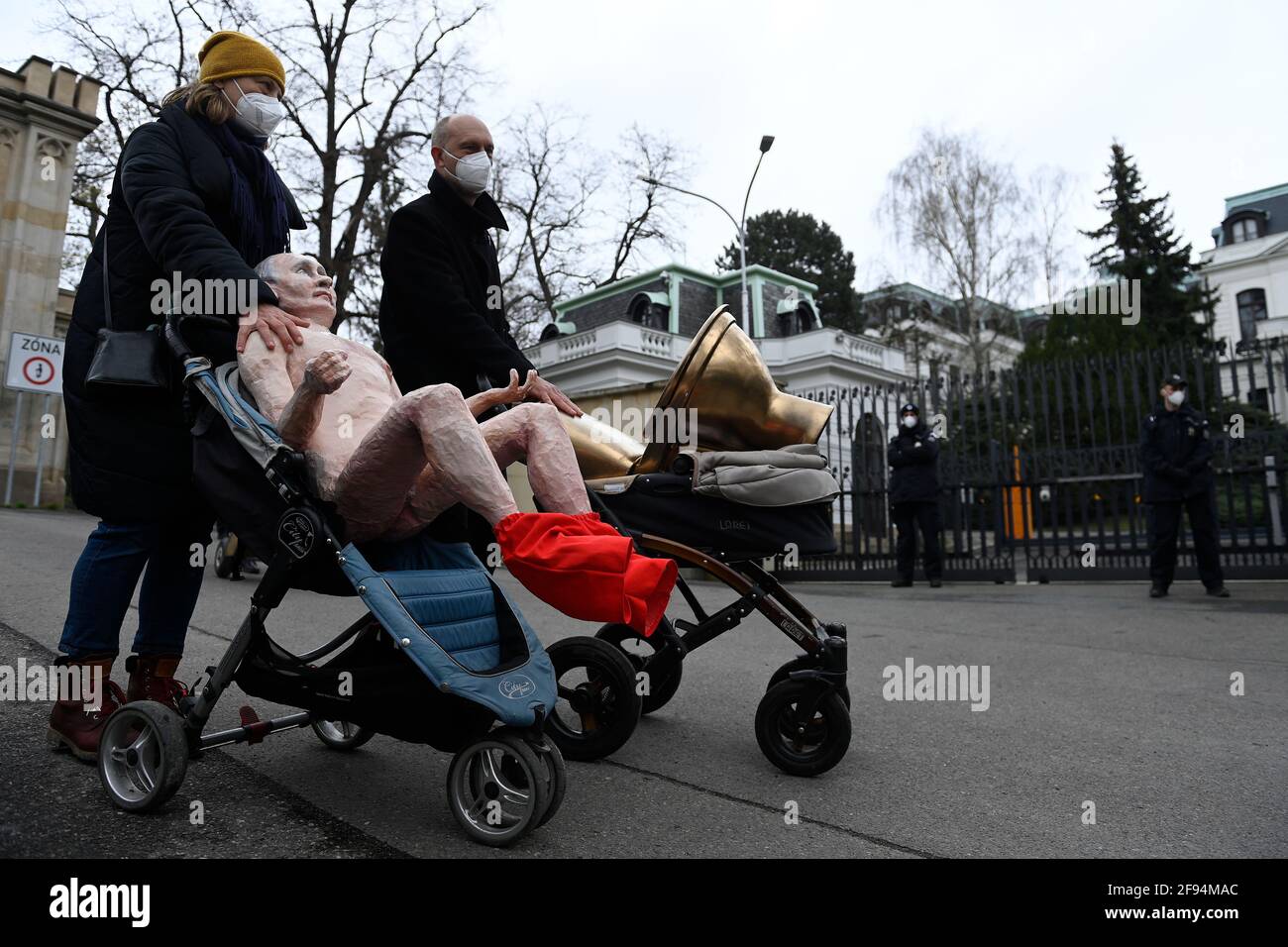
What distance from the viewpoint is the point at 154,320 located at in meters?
2.62

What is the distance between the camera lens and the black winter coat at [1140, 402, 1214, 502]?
8188 millimetres

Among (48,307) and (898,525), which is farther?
(48,307)

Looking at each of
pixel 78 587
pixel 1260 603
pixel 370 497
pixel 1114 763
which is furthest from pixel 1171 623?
pixel 78 587

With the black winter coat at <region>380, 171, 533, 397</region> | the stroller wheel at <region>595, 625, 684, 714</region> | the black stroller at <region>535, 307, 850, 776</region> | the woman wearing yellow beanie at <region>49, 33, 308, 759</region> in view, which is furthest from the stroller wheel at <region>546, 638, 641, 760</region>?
the woman wearing yellow beanie at <region>49, 33, 308, 759</region>

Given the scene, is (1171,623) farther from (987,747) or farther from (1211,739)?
(987,747)

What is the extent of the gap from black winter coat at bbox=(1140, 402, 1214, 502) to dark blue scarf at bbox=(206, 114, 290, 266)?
27.9 ft

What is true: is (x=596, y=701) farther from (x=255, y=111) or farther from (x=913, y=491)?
(x=913, y=491)

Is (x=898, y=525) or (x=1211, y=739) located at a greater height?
(x=898, y=525)

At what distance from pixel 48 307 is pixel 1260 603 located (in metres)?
26.8

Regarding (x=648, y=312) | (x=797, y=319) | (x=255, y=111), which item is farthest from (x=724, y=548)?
(x=797, y=319)

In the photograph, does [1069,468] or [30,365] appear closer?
[1069,468]

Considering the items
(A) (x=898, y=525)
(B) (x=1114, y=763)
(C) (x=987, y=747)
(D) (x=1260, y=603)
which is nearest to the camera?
(B) (x=1114, y=763)

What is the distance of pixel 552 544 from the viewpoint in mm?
1792

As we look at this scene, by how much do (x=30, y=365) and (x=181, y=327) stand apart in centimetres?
1997
